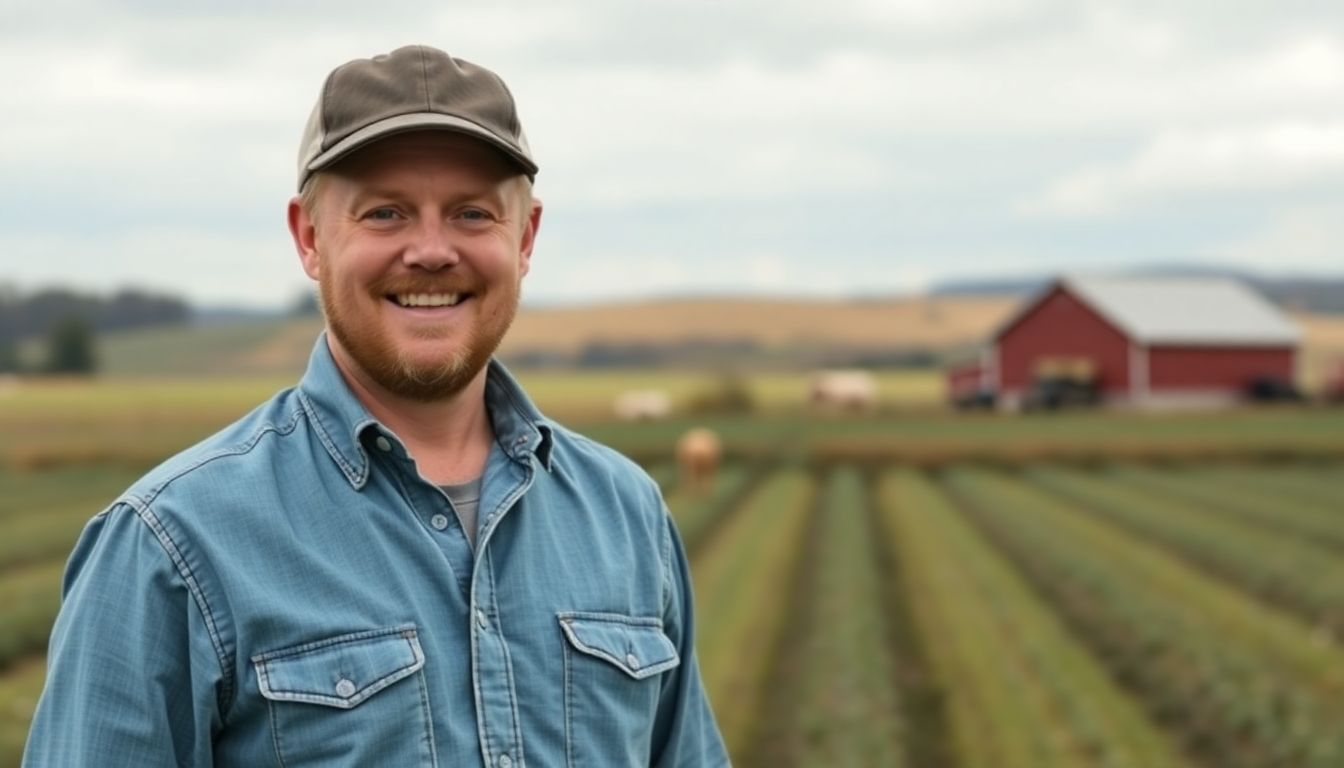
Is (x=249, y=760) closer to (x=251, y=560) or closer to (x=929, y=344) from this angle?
(x=251, y=560)

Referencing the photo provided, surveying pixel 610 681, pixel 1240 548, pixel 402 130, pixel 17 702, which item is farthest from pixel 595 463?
pixel 1240 548

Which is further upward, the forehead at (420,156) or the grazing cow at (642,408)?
the forehead at (420,156)

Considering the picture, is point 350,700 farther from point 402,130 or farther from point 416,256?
point 402,130

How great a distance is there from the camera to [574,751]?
2.68 metres

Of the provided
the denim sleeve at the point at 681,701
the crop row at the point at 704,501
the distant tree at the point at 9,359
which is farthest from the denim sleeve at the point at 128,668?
the distant tree at the point at 9,359

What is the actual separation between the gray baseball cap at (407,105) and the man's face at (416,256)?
49 millimetres

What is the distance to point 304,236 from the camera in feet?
9.11

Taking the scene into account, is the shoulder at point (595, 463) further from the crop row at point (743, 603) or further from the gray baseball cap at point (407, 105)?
the crop row at point (743, 603)

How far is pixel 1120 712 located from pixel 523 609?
8.57 m

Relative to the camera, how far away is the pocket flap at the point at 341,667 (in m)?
2.41

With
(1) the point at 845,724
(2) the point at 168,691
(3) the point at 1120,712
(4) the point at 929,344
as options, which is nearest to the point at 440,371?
(2) the point at 168,691

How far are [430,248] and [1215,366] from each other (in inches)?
1851

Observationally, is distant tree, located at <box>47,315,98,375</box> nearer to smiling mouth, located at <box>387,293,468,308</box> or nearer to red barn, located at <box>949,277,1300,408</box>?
red barn, located at <box>949,277,1300,408</box>

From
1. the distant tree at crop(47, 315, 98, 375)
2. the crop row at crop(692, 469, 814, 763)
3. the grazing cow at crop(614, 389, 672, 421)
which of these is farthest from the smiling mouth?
the distant tree at crop(47, 315, 98, 375)
